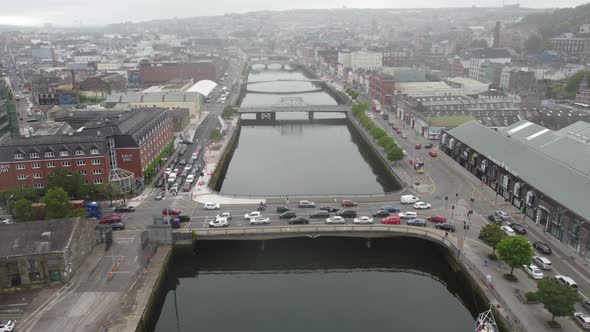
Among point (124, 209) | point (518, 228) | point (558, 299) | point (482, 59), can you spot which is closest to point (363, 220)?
point (518, 228)

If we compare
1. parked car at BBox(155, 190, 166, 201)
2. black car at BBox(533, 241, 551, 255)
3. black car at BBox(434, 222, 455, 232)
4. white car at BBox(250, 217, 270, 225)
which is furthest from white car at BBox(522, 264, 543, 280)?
parked car at BBox(155, 190, 166, 201)

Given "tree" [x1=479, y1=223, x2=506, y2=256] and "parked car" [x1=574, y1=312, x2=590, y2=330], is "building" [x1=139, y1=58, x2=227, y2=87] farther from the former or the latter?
"parked car" [x1=574, y1=312, x2=590, y2=330]

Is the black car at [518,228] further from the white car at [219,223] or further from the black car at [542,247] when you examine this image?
the white car at [219,223]

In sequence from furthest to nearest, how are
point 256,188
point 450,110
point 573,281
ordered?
point 450,110, point 256,188, point 573,281

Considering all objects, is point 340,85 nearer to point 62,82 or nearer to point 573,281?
point 62,82

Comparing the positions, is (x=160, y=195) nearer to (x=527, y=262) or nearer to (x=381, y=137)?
(x=527, y=262)

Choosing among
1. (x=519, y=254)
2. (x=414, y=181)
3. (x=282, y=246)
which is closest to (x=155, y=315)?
(x=282, y=246)

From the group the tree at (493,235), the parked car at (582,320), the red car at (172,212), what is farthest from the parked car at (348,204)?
the parked car at (582,320)
